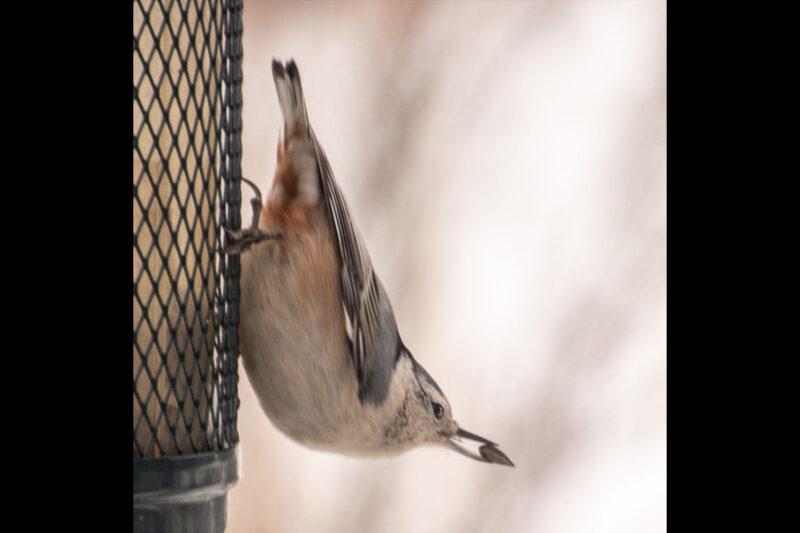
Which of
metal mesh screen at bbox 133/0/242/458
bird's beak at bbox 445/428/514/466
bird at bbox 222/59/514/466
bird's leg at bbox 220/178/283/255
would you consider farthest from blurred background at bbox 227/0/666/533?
metal mesh screen at bbox 133/0/242/458

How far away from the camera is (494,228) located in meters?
2.16

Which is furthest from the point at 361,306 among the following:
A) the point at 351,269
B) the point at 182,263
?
the point at 182,263

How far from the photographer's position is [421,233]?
2.16 meters

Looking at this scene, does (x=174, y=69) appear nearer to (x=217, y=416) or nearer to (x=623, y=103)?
(x=217, y=416)

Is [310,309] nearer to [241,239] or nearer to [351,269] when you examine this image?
[351,269]

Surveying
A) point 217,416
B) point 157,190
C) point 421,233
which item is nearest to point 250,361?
point 217,416

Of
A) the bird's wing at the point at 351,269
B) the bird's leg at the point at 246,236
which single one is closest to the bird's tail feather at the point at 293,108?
the bird's wing at the point at 351,269

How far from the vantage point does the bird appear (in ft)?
3.72

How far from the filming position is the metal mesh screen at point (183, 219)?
856 mm

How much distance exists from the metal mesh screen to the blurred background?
44.6 inches

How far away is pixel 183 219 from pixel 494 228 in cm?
133

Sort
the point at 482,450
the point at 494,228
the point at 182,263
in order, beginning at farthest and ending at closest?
1. the point at 494,228
2. the point at 482,450
3. the point at 182,263

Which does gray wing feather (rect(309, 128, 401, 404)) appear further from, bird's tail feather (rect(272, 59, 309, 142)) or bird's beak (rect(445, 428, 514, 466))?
bird's beak (rect(445, 428, 514, 466))

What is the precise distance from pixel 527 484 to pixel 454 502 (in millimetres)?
193
